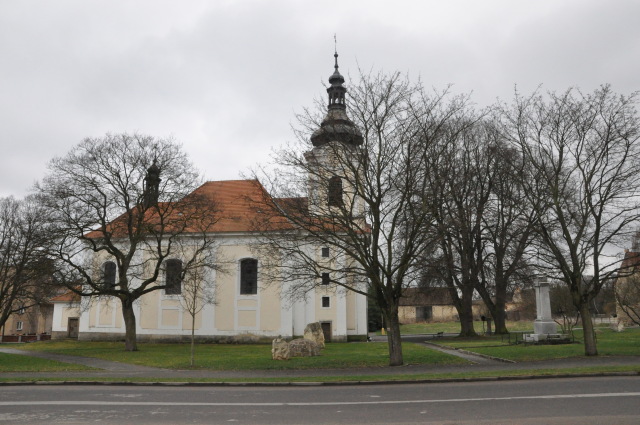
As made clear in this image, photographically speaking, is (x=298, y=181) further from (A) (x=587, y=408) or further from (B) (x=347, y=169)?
(A) (x=587, y=408)

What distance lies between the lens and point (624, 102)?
789 inches

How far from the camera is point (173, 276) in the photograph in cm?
3294

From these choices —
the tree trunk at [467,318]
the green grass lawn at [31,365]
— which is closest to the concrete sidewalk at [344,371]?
the green grass lawn at [31,365]

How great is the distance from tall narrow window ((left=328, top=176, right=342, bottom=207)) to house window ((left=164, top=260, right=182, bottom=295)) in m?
15.2

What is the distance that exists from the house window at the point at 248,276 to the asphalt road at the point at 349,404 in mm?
24420

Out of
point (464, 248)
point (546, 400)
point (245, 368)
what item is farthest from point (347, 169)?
point (464, 248)

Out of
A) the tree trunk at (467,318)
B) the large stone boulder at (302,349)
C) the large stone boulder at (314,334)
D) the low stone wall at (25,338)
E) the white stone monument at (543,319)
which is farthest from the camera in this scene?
the low stone wall at (25,338)

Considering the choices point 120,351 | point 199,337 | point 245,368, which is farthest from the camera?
point 199,337

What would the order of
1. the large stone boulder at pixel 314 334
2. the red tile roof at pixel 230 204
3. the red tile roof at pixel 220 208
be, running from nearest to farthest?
the large stone boulder at pixel 314 334 < the red tile roof at pixel 220 208 < the red tile roof at pixel 230 204

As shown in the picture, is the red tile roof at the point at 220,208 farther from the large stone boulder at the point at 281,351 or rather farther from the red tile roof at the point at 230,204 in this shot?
the large stone boulder at the point at 281,351

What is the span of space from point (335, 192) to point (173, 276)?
675 inches

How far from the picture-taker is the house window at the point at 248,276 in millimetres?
38219

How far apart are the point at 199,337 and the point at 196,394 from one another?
25525 millimetres

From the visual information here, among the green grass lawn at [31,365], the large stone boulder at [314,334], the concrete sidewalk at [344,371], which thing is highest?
the large stone boulder at [314,334]
